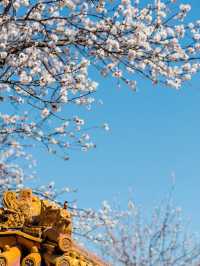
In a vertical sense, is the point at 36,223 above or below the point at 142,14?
below

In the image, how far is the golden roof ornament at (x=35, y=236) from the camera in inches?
240

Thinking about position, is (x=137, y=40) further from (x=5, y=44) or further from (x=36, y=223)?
(x=36, y=223)

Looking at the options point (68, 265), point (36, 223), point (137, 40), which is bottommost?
point (68, 265)

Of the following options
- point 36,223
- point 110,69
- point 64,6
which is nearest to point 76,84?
point 110,69

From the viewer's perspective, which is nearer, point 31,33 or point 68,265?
point 68,265

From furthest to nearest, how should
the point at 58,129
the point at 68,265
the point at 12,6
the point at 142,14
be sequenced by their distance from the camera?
the point at 58,129 < the point at 142,14 < the point at 12,6 < the point at 68,265

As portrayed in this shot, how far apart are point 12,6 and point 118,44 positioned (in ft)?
6.39

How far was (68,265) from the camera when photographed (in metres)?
6.06

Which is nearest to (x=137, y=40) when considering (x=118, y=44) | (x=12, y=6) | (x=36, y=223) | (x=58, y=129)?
(x=118, y=44)

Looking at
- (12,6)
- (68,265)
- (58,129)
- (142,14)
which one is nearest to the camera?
(68,265)

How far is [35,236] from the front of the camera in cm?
628

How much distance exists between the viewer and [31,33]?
1115 centimetres

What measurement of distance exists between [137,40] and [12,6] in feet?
7.44

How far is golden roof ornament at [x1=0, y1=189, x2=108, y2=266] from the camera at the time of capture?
20.0 ft
